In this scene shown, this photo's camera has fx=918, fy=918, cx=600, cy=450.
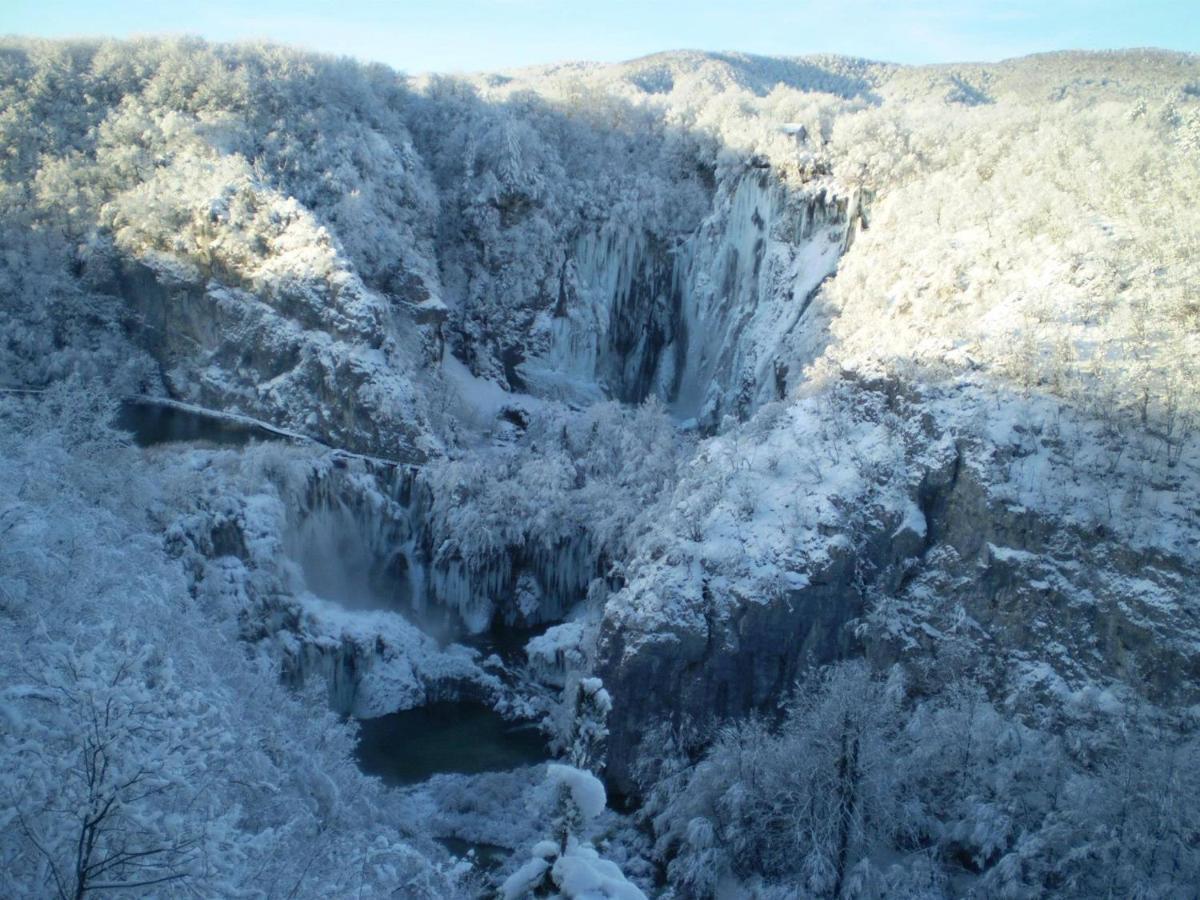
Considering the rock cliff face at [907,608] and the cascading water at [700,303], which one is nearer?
the rock cliff face at [907,608]

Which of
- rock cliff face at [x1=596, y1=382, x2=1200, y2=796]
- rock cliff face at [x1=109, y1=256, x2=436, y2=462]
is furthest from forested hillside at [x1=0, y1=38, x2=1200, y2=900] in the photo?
rock cliff face at [x1=109, y1=256, x2=436, y2=462]

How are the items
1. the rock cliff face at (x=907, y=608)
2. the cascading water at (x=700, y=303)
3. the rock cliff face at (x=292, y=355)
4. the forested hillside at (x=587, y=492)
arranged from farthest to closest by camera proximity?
1. the cascading water at (x=700, y=303)
2. the rock cliff face at (x=292, y=355)
3. the rock cliff face at (x=907, y=608)
4. the forested hillside at (x=587, y=492)

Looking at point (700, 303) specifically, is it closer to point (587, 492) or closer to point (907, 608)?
point (587, 492)

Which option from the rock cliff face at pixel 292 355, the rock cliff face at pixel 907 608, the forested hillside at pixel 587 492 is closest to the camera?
the forested hillside at pixel 587 492

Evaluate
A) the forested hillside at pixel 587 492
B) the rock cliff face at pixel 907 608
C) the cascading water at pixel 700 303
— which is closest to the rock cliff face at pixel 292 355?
the forested hillside at pixel 587 492

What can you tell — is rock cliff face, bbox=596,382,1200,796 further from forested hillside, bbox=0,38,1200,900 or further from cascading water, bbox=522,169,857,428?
cascading water, bbox=522,169,857,428

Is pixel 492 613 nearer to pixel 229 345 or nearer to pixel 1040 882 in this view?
pixel 229 345

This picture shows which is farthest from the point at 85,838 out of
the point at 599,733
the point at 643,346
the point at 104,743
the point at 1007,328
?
the point at 643,346

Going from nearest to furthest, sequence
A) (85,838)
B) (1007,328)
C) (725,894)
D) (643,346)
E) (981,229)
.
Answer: (85,838) → (725,894) → (1007,328) → (981,229) → (643,346)

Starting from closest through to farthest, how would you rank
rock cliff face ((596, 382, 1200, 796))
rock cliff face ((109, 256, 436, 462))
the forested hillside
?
1. the forested hillside
2. rock cliff face ((596, 382, 1200, 796))
3. rock cliff face ((109, 256, 436, 462))

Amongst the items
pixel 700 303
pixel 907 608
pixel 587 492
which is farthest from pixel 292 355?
pixel 907 608

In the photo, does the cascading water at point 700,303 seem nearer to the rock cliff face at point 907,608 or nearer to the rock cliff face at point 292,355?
the rock cliff face at point 292,355
